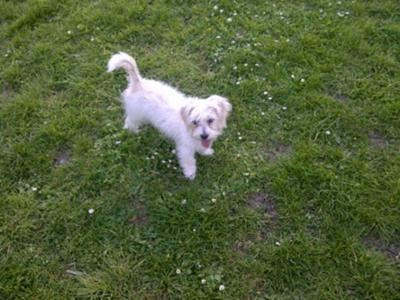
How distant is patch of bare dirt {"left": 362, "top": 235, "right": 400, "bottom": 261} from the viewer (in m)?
3.42

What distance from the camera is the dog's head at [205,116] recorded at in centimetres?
349

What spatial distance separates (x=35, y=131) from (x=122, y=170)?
1.20m

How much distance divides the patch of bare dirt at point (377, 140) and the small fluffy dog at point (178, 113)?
1674 millimetres

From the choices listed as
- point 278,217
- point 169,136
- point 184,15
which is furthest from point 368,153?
point 184,15

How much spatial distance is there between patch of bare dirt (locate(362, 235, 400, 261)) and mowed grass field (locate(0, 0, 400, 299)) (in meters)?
0.02

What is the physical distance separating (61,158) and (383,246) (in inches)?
130

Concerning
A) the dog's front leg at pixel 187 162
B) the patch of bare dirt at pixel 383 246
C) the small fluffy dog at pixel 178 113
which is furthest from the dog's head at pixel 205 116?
the patch of bare dirt at pixel 383 246

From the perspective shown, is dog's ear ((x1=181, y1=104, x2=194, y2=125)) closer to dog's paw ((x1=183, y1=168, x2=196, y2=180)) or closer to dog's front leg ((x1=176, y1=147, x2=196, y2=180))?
dog's front leg ((x1=176, y1=147, x2=196, y2=180))

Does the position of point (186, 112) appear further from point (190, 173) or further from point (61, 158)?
point (61, 158)

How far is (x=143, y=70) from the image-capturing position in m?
5.01

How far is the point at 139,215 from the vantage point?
12.4ft

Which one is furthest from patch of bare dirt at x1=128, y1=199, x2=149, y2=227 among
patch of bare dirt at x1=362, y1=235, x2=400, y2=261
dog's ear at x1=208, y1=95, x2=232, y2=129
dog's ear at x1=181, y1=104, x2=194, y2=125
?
patch of bare dirt at x1=362, y1=235, x2=400, y2=261

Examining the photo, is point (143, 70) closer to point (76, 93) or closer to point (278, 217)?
point (76, 93)

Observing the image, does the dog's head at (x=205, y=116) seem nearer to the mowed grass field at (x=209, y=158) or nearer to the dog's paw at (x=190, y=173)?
the dog's paw at (x=190, y=173)
